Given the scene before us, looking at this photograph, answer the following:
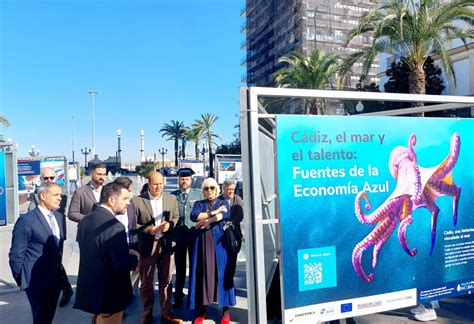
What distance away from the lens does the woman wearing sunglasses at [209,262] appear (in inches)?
154

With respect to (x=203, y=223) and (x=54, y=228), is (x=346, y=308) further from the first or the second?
(x=54, y=228)

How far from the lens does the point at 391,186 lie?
2.47 meters

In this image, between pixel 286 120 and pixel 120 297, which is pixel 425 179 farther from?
pixel 120 297

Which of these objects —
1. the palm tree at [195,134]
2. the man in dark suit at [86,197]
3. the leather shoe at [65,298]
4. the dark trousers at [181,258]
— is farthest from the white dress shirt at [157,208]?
the palm tree at [195,134]

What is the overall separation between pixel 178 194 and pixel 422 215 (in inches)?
113

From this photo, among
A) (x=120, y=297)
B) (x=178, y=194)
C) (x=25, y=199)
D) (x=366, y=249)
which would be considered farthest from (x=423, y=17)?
(x=25, y=199)

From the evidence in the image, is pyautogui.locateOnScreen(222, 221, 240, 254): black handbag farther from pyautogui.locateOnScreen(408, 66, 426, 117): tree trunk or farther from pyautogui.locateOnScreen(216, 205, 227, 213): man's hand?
pyautogui.locateOnScreen(408, 66, 426, 117): tree trunk

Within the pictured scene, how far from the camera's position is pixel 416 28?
40.0 ft

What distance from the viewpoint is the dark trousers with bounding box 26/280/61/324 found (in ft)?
11.0

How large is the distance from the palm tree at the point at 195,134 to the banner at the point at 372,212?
49352mm

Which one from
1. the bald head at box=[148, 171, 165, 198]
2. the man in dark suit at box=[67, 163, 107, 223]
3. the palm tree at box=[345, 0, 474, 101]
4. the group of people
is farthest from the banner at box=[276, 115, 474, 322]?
the palm tree at box=[345, 0, 474, 101]

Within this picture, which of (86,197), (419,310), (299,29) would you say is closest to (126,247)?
(86,197)

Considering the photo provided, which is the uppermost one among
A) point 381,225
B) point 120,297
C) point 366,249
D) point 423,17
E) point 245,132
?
point 423,17

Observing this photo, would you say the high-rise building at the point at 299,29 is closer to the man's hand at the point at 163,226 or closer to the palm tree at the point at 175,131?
the palm tree at the point at 175,131
